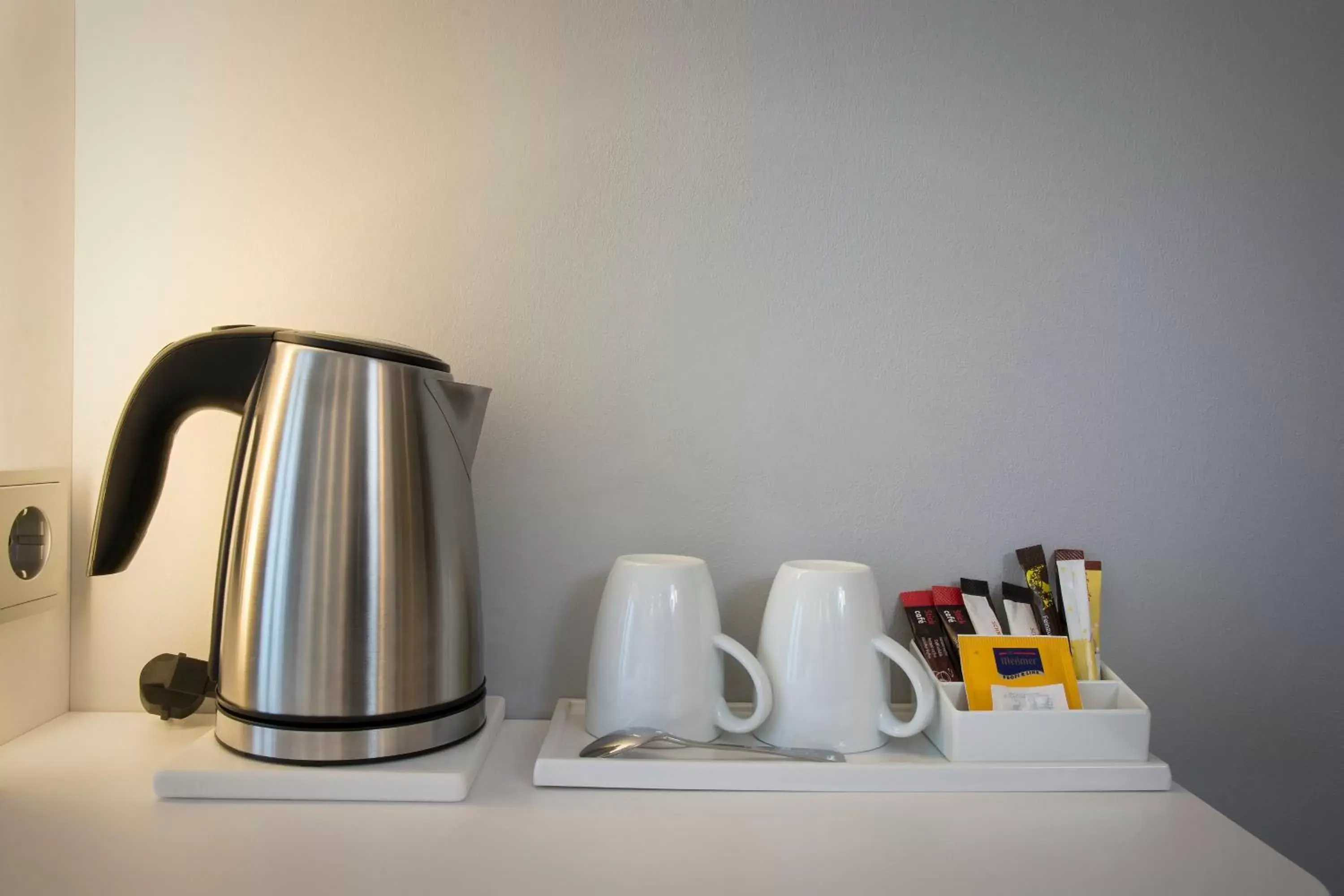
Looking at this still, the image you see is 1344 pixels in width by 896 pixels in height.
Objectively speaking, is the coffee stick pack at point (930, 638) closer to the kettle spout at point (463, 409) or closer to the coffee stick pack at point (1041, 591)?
the coffee stick pack at point (1041, 591)

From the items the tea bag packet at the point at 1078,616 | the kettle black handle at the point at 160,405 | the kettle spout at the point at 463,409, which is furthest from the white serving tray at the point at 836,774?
the kettle black handle at the point at 160,405

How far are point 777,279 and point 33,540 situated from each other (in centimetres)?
73

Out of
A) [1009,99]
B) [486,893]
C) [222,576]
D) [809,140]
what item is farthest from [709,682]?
[1009,99]

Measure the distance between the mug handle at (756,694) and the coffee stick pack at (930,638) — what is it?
171 mm

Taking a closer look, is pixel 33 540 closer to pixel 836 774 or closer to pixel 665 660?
pixel 665 660

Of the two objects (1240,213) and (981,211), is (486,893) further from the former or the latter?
(1240,213)

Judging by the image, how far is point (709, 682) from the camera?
0.70 metres

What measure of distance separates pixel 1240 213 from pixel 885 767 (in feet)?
2.17

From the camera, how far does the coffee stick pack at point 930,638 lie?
771 mm

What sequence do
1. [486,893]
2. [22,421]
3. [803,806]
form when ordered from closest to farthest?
1. [486,893]
2. [803,806]
3. [22,421]

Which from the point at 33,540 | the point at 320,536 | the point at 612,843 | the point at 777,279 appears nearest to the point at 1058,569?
the point at 777,279

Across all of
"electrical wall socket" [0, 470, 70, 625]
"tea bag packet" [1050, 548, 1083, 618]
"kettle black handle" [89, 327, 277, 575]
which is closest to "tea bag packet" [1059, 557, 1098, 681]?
"tea bag packet" [1050, 548, 1083, 618]

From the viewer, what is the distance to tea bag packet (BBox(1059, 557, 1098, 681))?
0.77m

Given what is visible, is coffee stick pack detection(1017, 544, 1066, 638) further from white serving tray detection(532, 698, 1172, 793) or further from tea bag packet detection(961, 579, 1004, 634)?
white serving tray detection(532, 698, 1172, 793)
